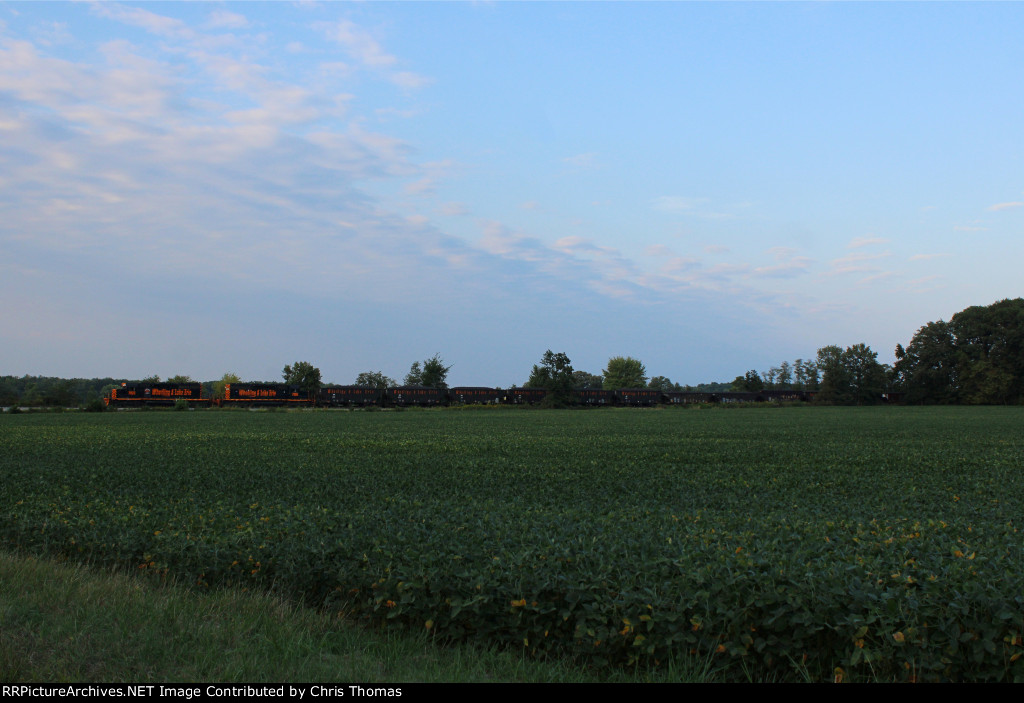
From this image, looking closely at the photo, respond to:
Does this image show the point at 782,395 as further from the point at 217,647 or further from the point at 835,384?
the point at 217,647

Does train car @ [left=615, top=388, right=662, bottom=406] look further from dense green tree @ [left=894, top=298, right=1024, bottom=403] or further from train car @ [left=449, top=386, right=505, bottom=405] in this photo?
dense green tree @ [left=894, top=298, right=1024, bottom=403]

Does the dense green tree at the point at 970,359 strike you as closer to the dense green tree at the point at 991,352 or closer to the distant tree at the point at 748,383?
the dense green tree at the point at 991,352

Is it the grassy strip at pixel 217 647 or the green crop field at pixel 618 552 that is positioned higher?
the green crop field at pixel 618 552

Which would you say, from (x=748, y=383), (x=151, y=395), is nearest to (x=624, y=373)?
(x=748, y=383)

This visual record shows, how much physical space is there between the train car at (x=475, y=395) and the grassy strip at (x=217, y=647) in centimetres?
9452

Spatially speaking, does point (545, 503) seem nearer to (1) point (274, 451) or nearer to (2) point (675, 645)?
(2) point (675, 645)

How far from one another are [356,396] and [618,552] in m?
92.5

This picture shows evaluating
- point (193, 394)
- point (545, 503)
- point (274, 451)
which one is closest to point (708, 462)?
point (545, 503)

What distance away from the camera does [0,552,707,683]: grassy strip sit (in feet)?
19.0

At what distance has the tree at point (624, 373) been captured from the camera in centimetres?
17312

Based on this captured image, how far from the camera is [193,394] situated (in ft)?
296

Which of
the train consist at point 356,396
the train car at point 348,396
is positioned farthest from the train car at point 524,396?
the train car at point 348,396

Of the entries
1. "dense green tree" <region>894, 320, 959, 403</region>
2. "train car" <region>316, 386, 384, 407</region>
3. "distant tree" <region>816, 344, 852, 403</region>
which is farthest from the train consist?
"dense green tree" <region>894, 320, 959, 403</region>

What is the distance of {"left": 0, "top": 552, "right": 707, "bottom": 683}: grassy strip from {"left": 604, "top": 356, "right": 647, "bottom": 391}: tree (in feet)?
548
